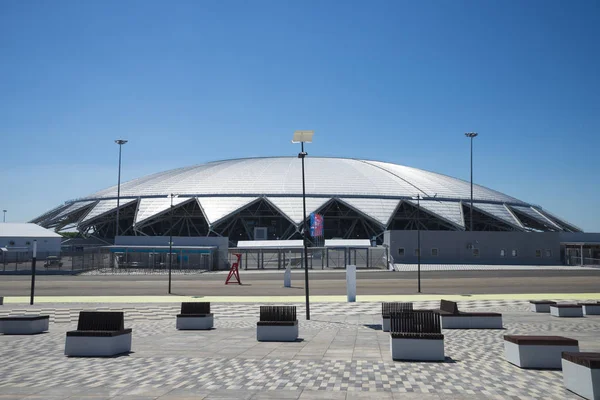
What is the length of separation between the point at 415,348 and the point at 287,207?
195ft

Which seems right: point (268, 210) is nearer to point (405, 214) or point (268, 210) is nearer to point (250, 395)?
point (405, 214)

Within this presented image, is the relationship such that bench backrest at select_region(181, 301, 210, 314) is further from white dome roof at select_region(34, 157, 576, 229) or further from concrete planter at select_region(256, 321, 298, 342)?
white dome roof at select_region(34, 157, 576, 229)

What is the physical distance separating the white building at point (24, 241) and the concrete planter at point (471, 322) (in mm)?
55574

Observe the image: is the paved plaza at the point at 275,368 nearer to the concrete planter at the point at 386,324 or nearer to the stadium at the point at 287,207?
the concrete planter at the point at 386,324

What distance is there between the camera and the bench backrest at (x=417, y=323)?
1273cm

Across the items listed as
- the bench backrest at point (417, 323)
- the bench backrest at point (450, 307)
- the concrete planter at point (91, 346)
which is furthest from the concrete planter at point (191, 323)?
the bench backrest at point (450, 307)

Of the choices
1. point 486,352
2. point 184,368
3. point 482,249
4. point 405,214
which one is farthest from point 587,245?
point 184,368

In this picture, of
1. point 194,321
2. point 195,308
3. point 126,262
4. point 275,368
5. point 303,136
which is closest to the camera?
point 275,368

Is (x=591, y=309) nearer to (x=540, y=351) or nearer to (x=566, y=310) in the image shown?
(x=566, y=310)

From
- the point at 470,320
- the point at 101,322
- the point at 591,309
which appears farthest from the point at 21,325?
the point at 591,309

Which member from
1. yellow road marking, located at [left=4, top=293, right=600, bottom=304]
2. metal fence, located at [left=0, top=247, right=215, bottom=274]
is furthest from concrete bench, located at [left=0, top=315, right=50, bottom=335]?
metal fence, located at [left=0, top=247, right=215, bottom=274]

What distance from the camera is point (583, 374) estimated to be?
891 cm

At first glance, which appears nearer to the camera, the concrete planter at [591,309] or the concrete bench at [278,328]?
the concrete bench at [278,328]

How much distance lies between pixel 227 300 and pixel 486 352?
1733 centimetres
